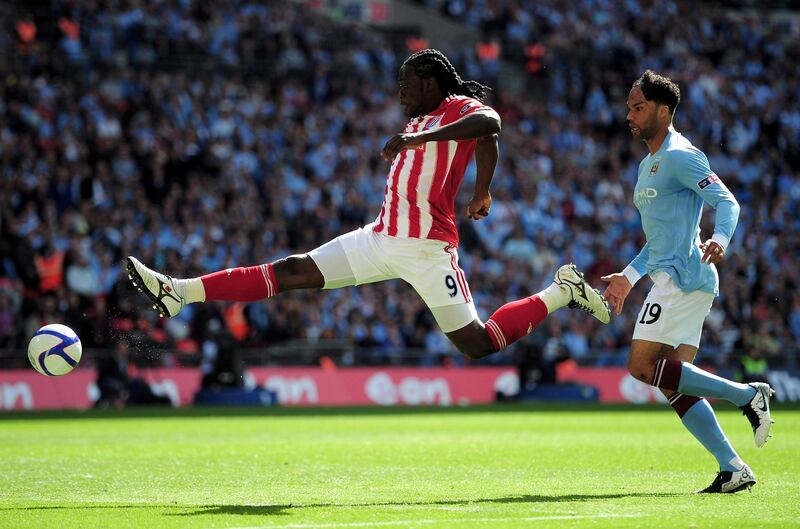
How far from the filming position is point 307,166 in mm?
28344

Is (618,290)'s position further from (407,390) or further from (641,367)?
(407,390)

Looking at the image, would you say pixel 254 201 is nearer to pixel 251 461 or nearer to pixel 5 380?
pixel 5 380

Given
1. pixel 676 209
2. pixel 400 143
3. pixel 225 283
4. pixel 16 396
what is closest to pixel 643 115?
pixel 676 209

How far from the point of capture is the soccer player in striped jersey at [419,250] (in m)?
9.17

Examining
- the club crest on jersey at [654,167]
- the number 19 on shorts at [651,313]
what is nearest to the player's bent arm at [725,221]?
the club crest on jersey at [654,167]

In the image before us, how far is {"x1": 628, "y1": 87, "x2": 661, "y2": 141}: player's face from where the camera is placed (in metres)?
9.18

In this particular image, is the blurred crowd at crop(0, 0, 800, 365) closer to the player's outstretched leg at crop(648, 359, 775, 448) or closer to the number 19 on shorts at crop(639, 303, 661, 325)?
the number 19 on shorts at crop(639, 303, 661, 325)

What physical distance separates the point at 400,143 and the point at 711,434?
3.07 m

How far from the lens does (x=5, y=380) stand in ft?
71.3

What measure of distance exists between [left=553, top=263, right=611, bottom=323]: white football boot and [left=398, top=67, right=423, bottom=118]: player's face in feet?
5.54

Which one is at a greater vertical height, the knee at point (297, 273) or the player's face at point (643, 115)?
the player's face at point (643, 115)

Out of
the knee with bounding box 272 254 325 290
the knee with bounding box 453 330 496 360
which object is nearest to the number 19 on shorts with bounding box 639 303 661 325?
the knee with bounding box 453 330 496 360

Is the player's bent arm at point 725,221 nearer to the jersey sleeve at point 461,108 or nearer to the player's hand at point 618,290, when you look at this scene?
the player's hand at point 618,290

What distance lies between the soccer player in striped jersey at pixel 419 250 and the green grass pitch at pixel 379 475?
4.24 feet
